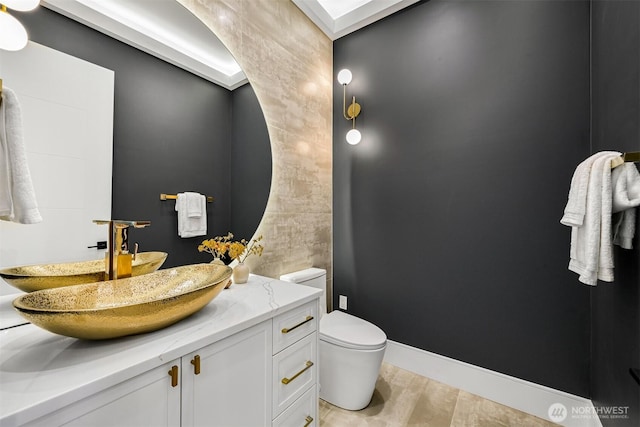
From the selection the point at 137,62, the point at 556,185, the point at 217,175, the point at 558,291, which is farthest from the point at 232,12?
the point at 558,291

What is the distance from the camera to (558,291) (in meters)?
1.50

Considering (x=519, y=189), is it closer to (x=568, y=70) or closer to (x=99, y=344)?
(x=568, y=70)

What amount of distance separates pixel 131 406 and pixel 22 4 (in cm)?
127

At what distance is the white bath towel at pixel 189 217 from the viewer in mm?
1273

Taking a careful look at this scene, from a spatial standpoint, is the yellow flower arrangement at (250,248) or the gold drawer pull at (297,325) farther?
the yellow flower arrangement at (250,248)

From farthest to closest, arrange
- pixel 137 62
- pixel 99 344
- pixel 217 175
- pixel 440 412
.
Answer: pixel 440 412
pixel 217 175
pixel 137 62
pixel 99 344

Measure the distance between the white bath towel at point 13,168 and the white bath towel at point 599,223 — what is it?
197 centimetres

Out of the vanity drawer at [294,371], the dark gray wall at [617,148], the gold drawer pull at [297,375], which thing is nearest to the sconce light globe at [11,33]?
the vanity drawer at [294,371]

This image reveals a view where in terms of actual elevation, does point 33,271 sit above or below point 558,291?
above

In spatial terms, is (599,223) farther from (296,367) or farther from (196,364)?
(196,364)

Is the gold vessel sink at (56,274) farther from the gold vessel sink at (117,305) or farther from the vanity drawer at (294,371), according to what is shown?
the vanity drawer at (294,371)

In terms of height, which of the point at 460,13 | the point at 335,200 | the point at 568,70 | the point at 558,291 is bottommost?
the point at 558,291

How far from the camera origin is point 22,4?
84 cm

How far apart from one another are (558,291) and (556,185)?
0.61 meters
